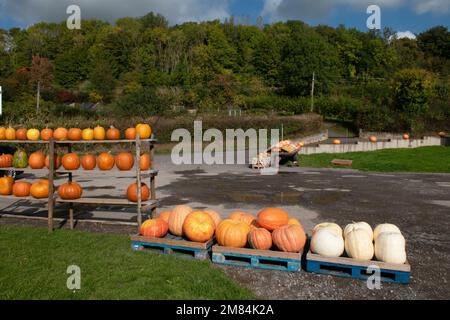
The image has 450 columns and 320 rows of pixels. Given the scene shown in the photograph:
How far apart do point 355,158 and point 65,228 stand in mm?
16606

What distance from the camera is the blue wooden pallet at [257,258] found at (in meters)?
5.52

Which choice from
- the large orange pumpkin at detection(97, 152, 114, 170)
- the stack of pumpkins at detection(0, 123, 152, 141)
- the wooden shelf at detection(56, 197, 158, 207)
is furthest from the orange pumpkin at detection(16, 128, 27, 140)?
the large orange pumpkin at detection(97, 152, 114, 170)

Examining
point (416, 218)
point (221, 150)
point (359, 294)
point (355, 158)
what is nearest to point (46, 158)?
point (359, 294)

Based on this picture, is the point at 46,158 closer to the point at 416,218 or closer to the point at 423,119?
the point at 416,218

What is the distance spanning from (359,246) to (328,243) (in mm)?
426

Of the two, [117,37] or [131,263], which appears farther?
[117,37]

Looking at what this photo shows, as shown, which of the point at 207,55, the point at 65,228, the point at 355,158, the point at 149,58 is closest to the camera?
the point at 65,228

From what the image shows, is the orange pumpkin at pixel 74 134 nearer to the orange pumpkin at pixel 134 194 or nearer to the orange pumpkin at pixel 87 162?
the orange pumpkin at pixel 87 162

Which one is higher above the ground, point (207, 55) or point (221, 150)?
point (207, 55)

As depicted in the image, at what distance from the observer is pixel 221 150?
26281 millimetres

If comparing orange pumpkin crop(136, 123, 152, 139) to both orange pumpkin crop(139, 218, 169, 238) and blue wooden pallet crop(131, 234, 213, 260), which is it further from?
blue wooden pallet crop(131, 234, 213, 260)

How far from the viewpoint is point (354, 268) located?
207 inches

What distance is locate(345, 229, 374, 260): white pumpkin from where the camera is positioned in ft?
17.7

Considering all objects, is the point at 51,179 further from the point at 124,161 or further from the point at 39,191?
the point at 124,161
